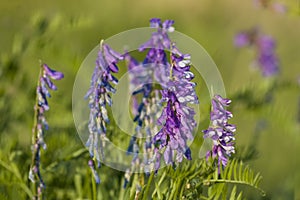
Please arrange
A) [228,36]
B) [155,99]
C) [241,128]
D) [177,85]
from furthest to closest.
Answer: [228,36] → [241,128] → [155,99] → [177,85]

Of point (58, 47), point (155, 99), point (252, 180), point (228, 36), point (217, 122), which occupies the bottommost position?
point (252, 180)

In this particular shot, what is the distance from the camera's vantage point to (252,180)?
1.79 metres

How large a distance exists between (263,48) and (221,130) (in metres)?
2.26

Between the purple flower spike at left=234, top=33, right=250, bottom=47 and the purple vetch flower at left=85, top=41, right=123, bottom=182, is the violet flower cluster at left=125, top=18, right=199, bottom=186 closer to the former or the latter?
the purple vetch flower at left=85, top=41, right=123, bottom=182

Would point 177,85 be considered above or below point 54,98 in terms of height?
below

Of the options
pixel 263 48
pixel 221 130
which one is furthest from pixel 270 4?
pixel 221 130

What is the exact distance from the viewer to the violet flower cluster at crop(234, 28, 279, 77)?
12.4 feet

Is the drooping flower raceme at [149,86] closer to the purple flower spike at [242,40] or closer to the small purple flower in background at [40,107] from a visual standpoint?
the small purple flower in background at [40,107]

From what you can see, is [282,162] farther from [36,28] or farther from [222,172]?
[222,172]

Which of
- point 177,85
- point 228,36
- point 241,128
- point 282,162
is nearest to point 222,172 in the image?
point 177,85

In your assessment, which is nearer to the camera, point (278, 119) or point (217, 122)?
point (217, 122)

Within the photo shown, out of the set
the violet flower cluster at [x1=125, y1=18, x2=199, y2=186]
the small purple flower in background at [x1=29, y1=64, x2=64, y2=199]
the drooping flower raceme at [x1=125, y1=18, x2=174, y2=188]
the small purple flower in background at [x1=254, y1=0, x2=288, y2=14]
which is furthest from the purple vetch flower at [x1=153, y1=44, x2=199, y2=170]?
the small purple flower in background at [x1=254, y1=0, x2=288, y2=14]

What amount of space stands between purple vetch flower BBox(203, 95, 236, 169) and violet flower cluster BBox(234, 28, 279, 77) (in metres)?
2.07

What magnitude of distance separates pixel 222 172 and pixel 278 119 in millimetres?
1440
